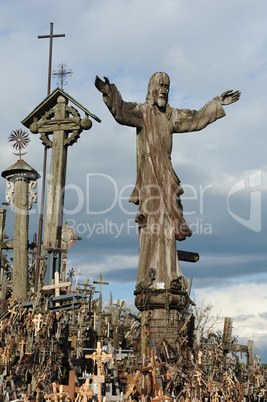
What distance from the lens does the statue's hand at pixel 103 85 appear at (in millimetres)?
10977

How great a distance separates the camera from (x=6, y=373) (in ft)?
30.2

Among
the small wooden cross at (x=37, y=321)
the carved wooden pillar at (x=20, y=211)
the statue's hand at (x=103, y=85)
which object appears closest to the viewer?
the small wooden cross at (x=37, y=321)

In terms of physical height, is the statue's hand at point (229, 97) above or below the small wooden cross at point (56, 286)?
above

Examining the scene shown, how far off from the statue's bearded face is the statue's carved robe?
151 millimetres

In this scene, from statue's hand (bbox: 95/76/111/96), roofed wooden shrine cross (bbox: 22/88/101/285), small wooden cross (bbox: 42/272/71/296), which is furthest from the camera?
roofed wooden shrine cross (bbox: 22/88/101/285)

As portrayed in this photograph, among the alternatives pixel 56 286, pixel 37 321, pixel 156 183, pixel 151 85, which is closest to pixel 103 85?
pixel 151 85

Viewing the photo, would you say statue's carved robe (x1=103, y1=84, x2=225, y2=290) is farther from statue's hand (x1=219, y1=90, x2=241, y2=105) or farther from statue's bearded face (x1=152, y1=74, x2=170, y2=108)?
statue's hand (x1=219, y1=90, x2=241, y2=105)

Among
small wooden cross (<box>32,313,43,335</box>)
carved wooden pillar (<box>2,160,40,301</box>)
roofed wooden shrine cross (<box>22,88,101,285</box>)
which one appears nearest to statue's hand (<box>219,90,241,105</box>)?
roofed wooden shrine cross (<box>22,88,101,285</box>)

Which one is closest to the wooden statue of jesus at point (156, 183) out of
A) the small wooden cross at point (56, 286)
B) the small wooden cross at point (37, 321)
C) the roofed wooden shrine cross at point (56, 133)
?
the roofed wooden shrine cross at point (56, 133)

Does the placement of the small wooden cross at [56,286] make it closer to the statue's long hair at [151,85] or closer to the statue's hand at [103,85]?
the statue's hand at [103,85]

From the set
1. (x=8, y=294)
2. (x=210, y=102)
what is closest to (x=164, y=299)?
(x=210, y=102)

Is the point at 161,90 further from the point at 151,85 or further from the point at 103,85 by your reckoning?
the point at 103,85

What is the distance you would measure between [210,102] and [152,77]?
1312 millimetres

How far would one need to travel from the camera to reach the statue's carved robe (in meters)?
11.5
